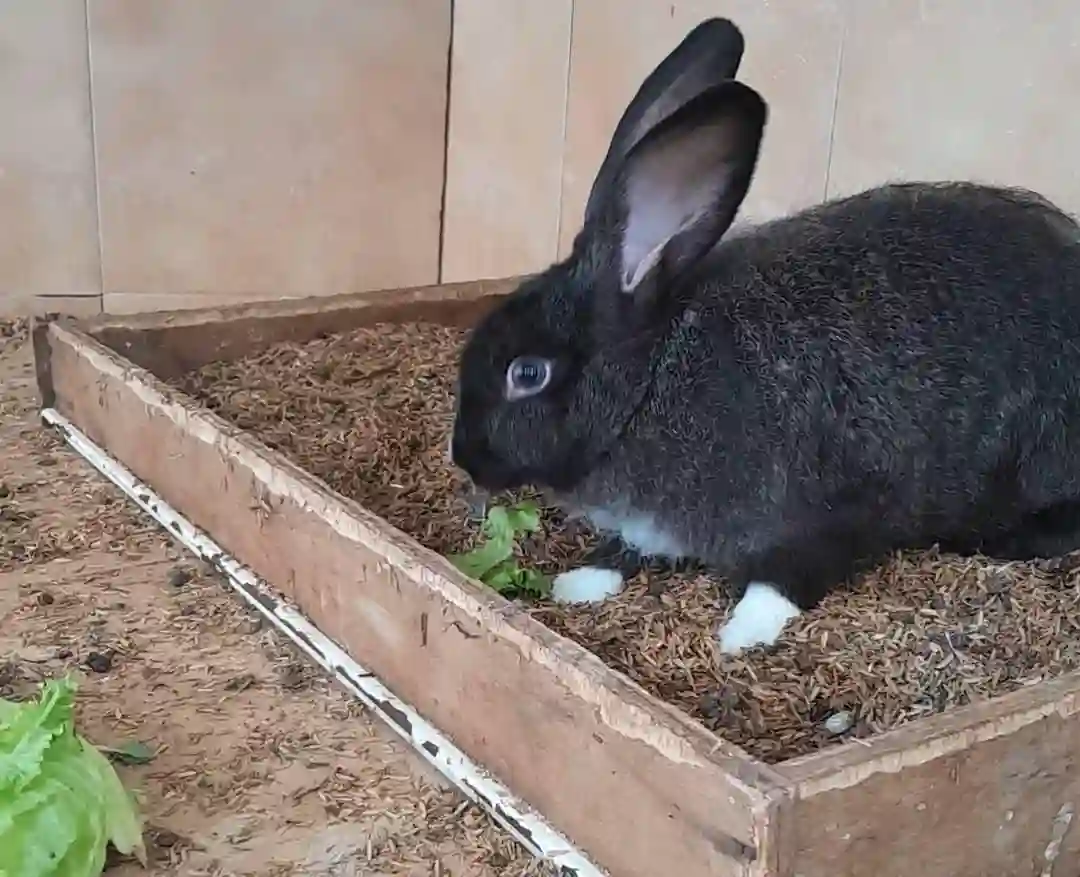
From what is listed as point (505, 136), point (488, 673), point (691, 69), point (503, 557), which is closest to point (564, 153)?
point (505, 136)

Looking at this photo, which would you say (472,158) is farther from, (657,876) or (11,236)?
(657,876)

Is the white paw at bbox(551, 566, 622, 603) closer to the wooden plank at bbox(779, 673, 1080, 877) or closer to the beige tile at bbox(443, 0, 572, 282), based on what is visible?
the wooden plank at bbox(779, 673, 1080, 877)

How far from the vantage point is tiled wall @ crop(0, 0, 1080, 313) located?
7.93 feet

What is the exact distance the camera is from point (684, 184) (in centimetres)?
120

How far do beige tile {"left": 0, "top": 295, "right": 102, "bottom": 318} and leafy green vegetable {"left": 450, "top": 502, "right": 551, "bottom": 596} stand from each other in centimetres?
142

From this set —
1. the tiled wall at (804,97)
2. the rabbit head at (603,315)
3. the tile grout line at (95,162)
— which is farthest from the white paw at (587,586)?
the tile grout line at (95,162)

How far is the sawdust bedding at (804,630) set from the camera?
1.10 meters

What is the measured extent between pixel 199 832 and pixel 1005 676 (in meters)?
0.67

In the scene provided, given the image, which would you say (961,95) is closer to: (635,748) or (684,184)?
(684,184)

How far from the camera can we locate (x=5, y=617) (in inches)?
55.1

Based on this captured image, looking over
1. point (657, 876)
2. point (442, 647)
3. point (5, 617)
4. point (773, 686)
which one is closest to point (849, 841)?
point (657, 876)

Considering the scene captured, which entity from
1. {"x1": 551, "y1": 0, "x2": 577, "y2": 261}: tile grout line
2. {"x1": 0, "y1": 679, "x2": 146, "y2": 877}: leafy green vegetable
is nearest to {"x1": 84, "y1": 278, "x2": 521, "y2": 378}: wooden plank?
{"x1": 551, "y1": 0, "x2": 577, "y2": 261}: tile grout line

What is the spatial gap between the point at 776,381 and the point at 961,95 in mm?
606

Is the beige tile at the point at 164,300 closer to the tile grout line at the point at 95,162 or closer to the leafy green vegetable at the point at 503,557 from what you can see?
the tile grout line at the point at 95,162
